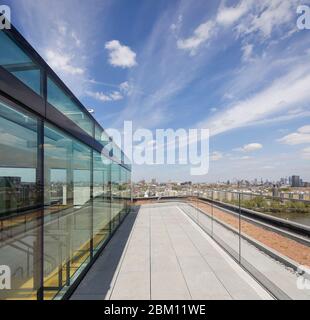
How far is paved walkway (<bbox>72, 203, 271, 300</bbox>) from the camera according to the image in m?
3.21

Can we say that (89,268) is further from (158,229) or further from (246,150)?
(246,150)

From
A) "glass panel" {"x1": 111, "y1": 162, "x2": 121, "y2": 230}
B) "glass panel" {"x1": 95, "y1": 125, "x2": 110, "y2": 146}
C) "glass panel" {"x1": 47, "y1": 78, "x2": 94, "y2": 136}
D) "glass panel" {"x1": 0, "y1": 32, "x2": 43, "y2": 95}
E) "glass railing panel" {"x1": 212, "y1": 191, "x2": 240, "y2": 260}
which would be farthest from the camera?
Result: "glass panel" {"x1": 111, "y1": 162, "x2": 121, "y2": 230}

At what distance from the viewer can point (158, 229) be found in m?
7.61

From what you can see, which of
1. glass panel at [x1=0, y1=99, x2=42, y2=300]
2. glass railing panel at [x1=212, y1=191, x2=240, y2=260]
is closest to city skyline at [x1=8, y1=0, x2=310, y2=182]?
glass panel at [x1=0, y1=99, x2=42, y2=300]

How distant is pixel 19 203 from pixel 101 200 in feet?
12.0

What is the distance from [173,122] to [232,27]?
7620 mm

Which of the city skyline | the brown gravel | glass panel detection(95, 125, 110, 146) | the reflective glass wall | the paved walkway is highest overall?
the city skyline

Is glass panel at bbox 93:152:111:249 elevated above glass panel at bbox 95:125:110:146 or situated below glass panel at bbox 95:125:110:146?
below

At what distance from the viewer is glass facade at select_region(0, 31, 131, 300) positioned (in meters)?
1.98

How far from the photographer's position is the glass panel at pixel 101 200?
16.7 feet

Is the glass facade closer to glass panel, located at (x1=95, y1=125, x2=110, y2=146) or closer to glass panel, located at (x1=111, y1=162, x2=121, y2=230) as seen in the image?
glass panel, located at (x1=95, y1=125, x2=110, y2=146)

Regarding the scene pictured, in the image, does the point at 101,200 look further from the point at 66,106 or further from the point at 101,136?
the point at 66,106

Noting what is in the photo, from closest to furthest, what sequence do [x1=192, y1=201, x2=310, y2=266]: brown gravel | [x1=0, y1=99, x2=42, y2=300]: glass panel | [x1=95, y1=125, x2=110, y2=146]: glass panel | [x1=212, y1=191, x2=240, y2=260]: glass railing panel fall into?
[x1=0, y1=99, x2=42, y2=300]: glass panel, [x1=192, y1=201, x2=310, y2=266]: brown gravel, [x1=95, y1=125, x2=110, y2=146]: glass panel, [x1=212, y1=191, x2=240, y2=260]: glass railing panel

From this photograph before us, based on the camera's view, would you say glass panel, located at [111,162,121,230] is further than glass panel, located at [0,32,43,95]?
Yes
